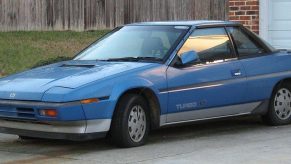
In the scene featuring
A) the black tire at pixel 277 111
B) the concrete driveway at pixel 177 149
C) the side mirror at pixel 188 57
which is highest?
the side mirror at pixel 188 57

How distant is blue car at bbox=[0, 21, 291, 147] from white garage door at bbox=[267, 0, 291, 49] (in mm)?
3741

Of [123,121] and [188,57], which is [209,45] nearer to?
[188,57]

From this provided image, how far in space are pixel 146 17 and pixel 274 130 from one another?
1182 centimetres

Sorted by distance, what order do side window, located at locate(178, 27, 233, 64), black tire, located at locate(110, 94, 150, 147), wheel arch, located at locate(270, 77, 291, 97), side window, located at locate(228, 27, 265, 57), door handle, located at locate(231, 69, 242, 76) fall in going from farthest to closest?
wheel arch, located at locate(270, 77, 291, 97) < side window, located at locate(228, 27, 265, 57) < door handle, located at locate(231, 69, 242, 76) < side window, located at locate(178, 27, 233, 64) < black tire, located at locate(110, 94, 150, 147)

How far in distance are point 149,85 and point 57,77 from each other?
1092 millimetres

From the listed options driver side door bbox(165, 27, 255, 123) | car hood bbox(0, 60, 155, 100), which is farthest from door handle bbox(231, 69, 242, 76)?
car hood bbox(0, 60, 155, 100)

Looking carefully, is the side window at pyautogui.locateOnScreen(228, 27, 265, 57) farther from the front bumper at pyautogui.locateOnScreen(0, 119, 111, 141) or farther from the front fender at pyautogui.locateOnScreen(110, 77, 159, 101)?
the front bumper at pyautogui.locateOnScreen(0, 119, 111, 141)

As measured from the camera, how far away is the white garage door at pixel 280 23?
13594mm

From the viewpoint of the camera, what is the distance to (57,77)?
799 centimetres

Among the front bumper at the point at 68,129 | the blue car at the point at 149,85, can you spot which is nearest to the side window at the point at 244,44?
the blue car at the point at 149,85

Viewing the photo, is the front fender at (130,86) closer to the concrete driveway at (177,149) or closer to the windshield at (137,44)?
the windshield at (137,44)

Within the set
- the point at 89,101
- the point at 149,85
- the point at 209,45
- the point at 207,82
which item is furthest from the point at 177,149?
the point at 209,45

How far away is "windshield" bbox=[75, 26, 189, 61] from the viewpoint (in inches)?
344

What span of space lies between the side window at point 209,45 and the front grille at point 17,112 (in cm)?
210
